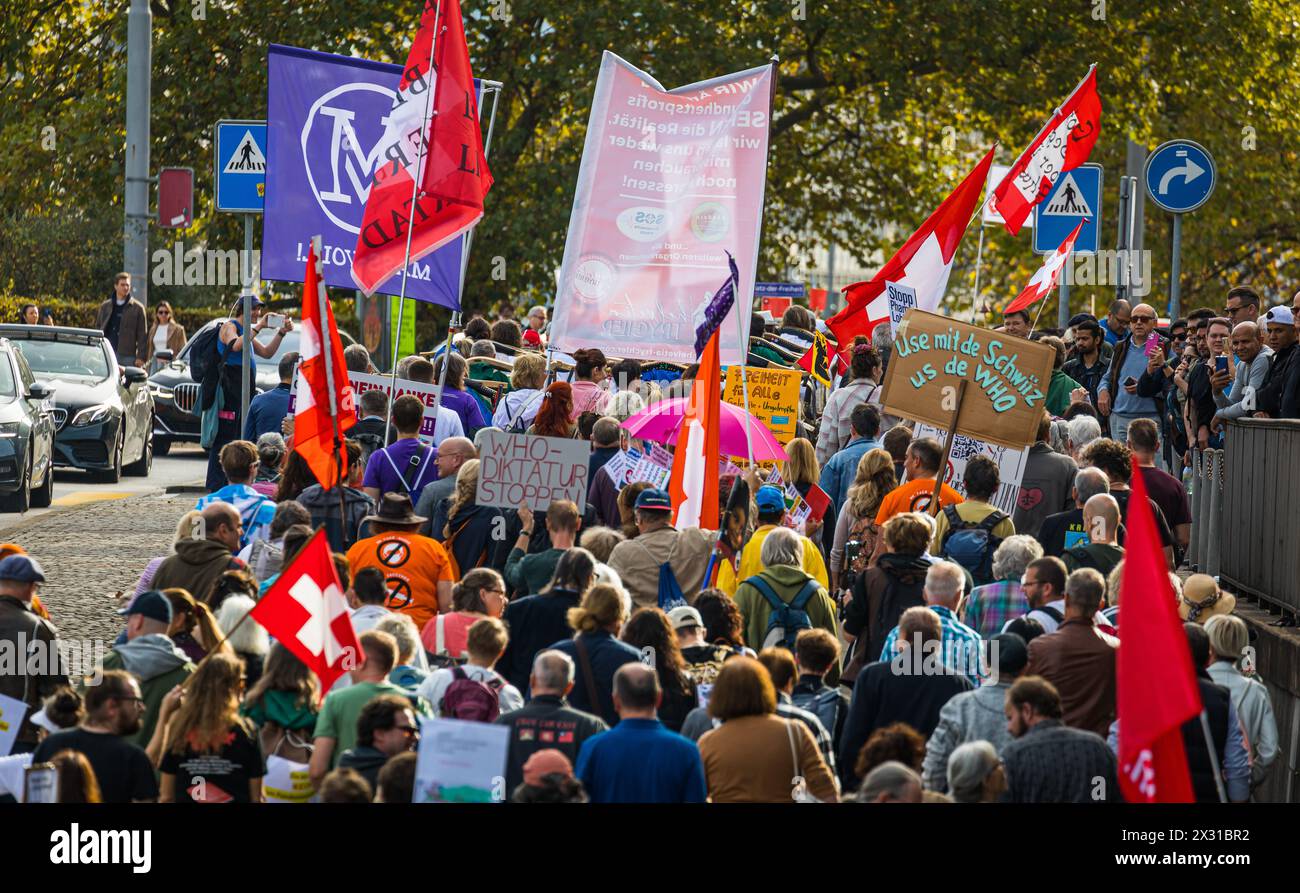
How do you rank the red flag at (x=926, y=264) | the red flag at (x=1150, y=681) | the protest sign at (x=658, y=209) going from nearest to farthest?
the red flag at (x=1150, y=681) < the protest sign at (x=658, y=209) < the red flag at (x=926, y=264)

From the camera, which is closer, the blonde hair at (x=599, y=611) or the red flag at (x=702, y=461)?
→ the blonde hair at (x=599, y=611)

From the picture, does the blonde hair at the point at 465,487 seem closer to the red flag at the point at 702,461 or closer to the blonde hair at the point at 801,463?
the red flag at the point at 702,461

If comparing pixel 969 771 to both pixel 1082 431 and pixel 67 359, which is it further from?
pixel 67 359

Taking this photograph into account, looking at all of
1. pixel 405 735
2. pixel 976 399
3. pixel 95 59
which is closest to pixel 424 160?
pixel 976 399

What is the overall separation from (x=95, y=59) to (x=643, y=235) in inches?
657

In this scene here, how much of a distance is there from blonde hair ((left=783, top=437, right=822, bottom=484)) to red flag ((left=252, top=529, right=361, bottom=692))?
4432mm

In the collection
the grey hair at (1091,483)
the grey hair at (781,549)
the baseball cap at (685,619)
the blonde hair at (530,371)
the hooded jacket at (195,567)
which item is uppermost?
the blonde hair at (530,371)

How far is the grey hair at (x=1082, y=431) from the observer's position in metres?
13.0

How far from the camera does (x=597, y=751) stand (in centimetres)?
700

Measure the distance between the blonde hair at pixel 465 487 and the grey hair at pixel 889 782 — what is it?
4.66 metres

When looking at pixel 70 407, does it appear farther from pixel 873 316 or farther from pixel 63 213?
pixel 63 213

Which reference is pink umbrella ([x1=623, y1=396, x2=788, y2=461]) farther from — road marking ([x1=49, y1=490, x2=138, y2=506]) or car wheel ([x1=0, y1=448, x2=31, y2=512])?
road marking ([x1=49, y1=490, x2=138, y2=506])

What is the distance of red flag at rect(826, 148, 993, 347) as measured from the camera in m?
14.8

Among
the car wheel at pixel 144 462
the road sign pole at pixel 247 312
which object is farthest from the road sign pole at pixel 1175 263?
the car wheel at pixel 144 462
